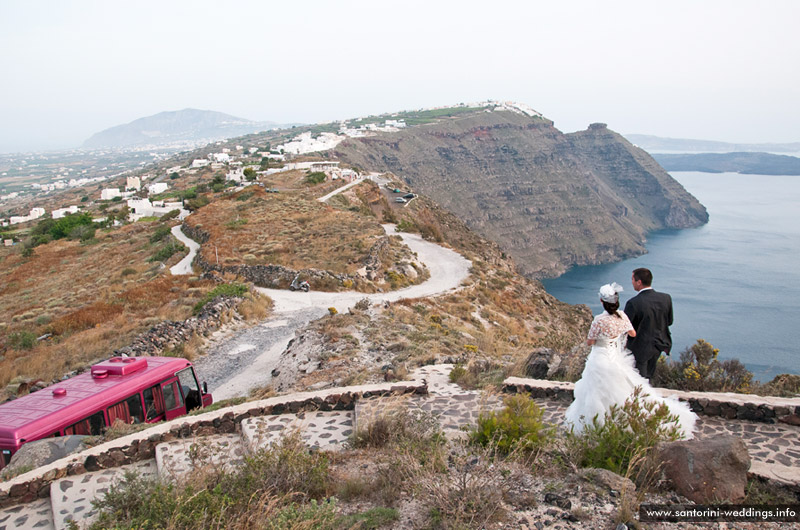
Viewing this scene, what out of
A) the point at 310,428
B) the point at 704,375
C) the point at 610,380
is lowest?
the point at 310,428

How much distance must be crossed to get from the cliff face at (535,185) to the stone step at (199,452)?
299 ft

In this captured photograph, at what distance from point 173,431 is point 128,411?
1.35 m

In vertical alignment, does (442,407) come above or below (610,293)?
below

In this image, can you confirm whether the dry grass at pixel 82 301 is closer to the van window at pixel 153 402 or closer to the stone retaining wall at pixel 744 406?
the van window at pixel 153 402

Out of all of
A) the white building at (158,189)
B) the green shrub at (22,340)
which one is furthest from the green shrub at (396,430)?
the white building at (158,189)

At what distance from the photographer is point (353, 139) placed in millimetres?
116688

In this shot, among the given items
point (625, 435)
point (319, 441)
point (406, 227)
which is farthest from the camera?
point (406, 227)

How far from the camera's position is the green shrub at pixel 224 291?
16641 mm

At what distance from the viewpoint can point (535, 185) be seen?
140500 mm

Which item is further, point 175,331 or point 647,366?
point 175,331

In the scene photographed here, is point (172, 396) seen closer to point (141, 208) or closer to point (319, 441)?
point (319, 441)

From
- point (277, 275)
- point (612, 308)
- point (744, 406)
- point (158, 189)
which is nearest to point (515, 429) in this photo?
point (612, 308)

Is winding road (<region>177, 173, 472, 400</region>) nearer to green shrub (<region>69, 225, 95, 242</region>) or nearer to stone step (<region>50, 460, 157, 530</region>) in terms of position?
stone step (<region>50, 460, 157, 530</region>)

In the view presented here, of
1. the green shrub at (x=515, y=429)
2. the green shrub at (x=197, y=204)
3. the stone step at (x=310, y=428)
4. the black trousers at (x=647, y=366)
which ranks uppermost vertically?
the green shrub at (x=197, y=204)
